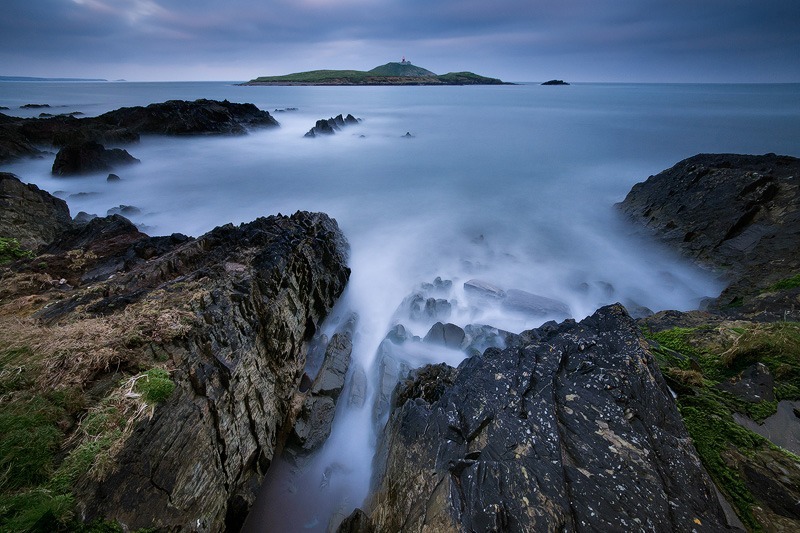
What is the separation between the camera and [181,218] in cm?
1325

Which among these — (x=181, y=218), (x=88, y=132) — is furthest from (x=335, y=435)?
(x=88, y=132)

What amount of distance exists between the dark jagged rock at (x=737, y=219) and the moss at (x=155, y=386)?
355 inches

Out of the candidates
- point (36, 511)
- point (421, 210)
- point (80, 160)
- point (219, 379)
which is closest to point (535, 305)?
point (219, 379)

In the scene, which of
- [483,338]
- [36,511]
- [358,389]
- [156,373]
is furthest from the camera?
[483,338]

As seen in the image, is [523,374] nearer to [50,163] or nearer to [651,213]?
[651,213]

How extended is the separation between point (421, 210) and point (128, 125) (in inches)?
1198

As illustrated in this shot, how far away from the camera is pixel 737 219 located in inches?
379

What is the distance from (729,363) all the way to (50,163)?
29.7 m

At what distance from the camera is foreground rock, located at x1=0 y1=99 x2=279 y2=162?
2125 centimetres

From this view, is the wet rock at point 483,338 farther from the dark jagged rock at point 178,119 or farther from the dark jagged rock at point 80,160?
the dark jagged rock at point 178,119

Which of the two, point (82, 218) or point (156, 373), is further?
point (82, 218)

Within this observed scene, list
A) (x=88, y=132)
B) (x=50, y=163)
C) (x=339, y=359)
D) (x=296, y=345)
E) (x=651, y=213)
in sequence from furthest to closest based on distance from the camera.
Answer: (x=88, y=132) < (x=50, y=163) < (x=651, y=213) < (x=339, y=359) < (x=296, y=345)

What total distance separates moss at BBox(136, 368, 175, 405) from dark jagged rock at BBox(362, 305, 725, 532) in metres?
2.89

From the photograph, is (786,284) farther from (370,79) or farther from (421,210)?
(370,79)
